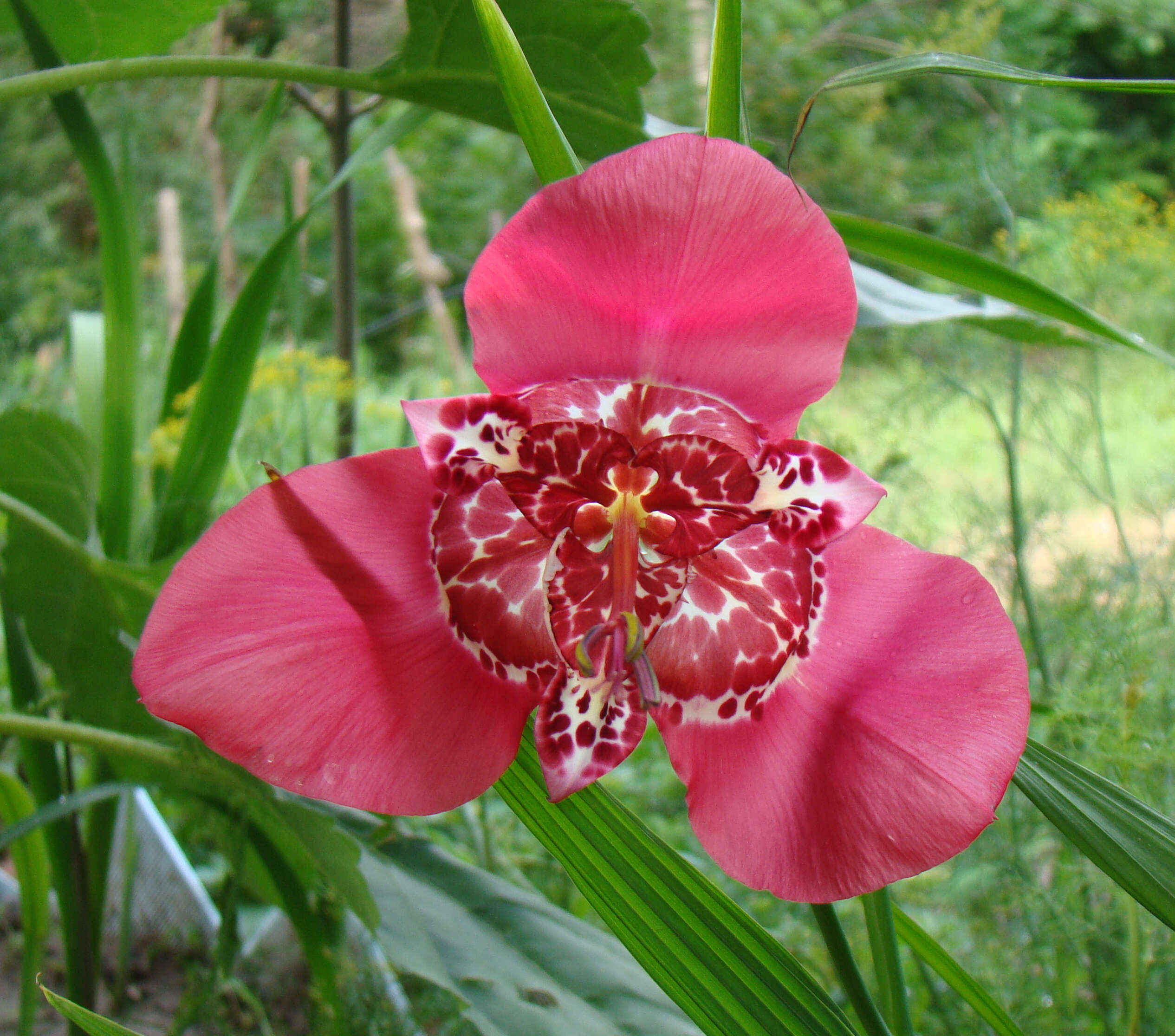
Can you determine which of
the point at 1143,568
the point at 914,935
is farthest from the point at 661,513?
the point at 1143,568

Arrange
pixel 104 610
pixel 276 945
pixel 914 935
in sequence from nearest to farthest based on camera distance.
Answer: pixel 914 935 < pixel 104 610 < pixel 276 945

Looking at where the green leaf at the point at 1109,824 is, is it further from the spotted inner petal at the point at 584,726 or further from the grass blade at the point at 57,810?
the grass blade at the point at 57,810

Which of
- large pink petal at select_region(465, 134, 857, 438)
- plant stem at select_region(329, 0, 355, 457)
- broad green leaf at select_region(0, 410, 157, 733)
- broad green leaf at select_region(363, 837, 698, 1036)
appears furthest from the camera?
plant stem at select_region(329, 0, 355, 457)

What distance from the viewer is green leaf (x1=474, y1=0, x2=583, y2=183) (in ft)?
0.54

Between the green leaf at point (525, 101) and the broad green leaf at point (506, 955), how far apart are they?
0.22m

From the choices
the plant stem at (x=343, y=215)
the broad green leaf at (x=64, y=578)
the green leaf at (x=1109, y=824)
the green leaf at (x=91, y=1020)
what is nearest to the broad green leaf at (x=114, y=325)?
the broad green leaf at (x=64, y=578)

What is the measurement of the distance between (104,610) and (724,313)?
0.32 metres

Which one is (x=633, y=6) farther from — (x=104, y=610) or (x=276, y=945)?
(x=276, y=945)

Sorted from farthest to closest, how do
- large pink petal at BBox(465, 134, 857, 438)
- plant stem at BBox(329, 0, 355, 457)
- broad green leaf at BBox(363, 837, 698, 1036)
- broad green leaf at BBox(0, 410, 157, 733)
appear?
1. plant stem at BBox(329, 0, 355, 457)
2. broad green leaf at BBox(0, 410, 157, 733)
3. broad green leaf at BBox(363, 837, 698, 1036)
4. large pink petal at BBox(465, 134, 857, 438)

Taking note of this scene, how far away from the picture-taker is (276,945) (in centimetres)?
55

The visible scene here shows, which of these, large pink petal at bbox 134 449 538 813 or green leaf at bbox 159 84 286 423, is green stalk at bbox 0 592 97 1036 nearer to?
green leaf at bbox 159 84 286 423

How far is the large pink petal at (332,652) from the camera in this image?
16 cm

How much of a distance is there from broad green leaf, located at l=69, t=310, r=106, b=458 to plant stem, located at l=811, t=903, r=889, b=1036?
420 mm

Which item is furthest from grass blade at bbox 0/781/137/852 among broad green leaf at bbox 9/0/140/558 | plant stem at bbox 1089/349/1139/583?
plant stem at bbox 1089/349/1139/583
